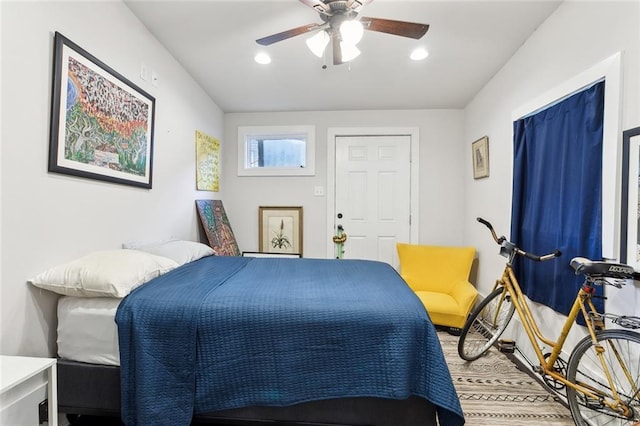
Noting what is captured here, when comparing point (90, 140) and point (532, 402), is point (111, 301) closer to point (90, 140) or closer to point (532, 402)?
point (90, 140)

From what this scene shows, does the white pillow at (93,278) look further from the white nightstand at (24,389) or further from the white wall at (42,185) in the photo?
the white nightstand at (24,389)

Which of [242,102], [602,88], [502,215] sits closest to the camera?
[602,88]

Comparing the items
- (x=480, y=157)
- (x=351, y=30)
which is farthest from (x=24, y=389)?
(x=480, y=157)

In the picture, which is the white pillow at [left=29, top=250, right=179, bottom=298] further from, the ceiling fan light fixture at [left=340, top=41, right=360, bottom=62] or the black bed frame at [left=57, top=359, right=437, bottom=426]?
the ceiling fan light fixture at [left=340, top=41, right=360, bottom=62]

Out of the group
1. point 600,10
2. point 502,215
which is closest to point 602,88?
point 600,10

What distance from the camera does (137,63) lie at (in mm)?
2010

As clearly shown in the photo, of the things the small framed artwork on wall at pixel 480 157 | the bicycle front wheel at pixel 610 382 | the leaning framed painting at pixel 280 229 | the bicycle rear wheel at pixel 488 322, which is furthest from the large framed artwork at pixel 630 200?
the leaning framed painting at pixel 280 229

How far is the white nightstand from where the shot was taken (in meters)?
0.93

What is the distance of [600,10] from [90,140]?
292cm

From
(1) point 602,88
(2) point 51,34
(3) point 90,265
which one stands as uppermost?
(2) point 51,34

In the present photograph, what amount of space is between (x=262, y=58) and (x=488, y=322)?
2.92 metres

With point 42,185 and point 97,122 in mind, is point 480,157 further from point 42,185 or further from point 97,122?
point 42,185

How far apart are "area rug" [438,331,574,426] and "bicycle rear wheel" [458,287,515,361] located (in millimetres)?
85

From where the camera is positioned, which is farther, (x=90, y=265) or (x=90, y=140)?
(x=90, y=140)
